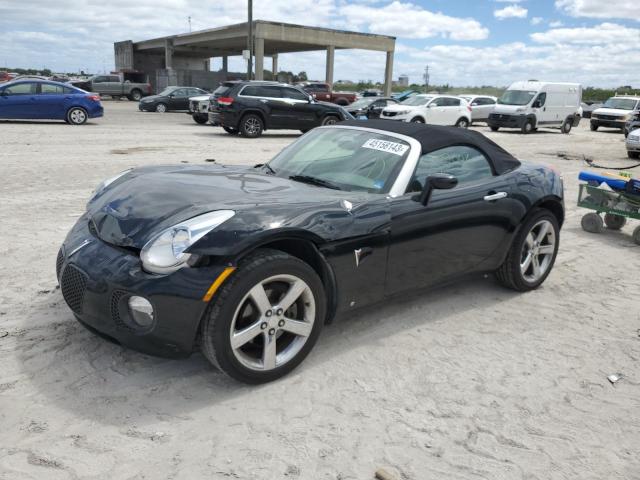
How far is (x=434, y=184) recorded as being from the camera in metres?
3.72

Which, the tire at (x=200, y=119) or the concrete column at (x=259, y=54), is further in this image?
the concrete column at (x=259, y=54)

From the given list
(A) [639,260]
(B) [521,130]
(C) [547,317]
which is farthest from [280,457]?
(B) [521,130]

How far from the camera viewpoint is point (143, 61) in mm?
64500

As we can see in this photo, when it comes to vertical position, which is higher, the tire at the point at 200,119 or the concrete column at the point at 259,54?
the concrete column at the point at 259,54

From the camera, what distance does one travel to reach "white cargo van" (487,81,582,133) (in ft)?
80.1

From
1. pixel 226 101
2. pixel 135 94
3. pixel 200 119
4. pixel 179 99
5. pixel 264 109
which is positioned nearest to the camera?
pixel 226 101

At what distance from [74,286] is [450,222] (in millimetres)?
2530

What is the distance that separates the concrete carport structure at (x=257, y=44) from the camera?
39062mm

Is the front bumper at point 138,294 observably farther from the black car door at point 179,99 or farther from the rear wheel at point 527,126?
the black car door at point 179,99

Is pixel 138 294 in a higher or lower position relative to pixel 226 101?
lower

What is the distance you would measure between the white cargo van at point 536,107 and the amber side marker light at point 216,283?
929 inches

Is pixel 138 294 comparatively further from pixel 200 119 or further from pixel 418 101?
pixel 418 101

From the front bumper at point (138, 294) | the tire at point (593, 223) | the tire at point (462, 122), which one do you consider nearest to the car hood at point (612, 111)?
the tire at point (462, 122)

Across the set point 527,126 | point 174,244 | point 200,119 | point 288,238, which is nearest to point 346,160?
point 288,238
